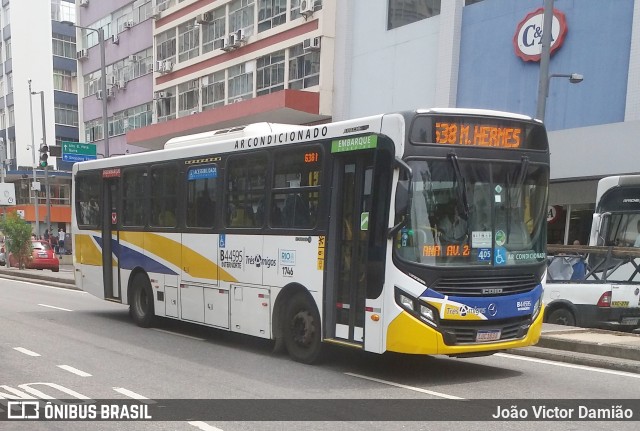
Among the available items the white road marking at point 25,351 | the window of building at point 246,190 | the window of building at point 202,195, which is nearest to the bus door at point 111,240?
the window of building at point 202,195

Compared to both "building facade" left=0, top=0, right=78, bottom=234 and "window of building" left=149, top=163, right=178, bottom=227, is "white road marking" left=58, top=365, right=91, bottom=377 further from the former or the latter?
"building facade" left=0, top=0, right=78, bottom=234

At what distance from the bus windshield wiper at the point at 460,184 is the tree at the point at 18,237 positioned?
25.4 metres

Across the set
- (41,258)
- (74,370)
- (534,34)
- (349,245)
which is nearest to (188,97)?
(41,258)

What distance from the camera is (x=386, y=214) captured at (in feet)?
25.8

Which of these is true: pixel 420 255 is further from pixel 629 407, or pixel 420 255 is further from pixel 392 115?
pixel 629 407

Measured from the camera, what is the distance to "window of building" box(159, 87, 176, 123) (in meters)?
40.3

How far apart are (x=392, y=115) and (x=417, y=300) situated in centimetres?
216

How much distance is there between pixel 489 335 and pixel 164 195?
659cm

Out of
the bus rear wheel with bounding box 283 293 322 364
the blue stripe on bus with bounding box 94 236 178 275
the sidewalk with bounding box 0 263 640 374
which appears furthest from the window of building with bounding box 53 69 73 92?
the sidewalk with bounding box 0 263 640 374

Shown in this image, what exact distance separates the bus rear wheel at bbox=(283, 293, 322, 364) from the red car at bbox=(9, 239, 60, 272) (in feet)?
80.7

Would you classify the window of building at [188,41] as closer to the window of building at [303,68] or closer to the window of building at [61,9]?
the window of building at [303,68]

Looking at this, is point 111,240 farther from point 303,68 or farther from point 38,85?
point 38,85

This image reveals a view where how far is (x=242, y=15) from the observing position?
3422 cm

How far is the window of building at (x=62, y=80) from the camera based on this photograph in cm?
6562
